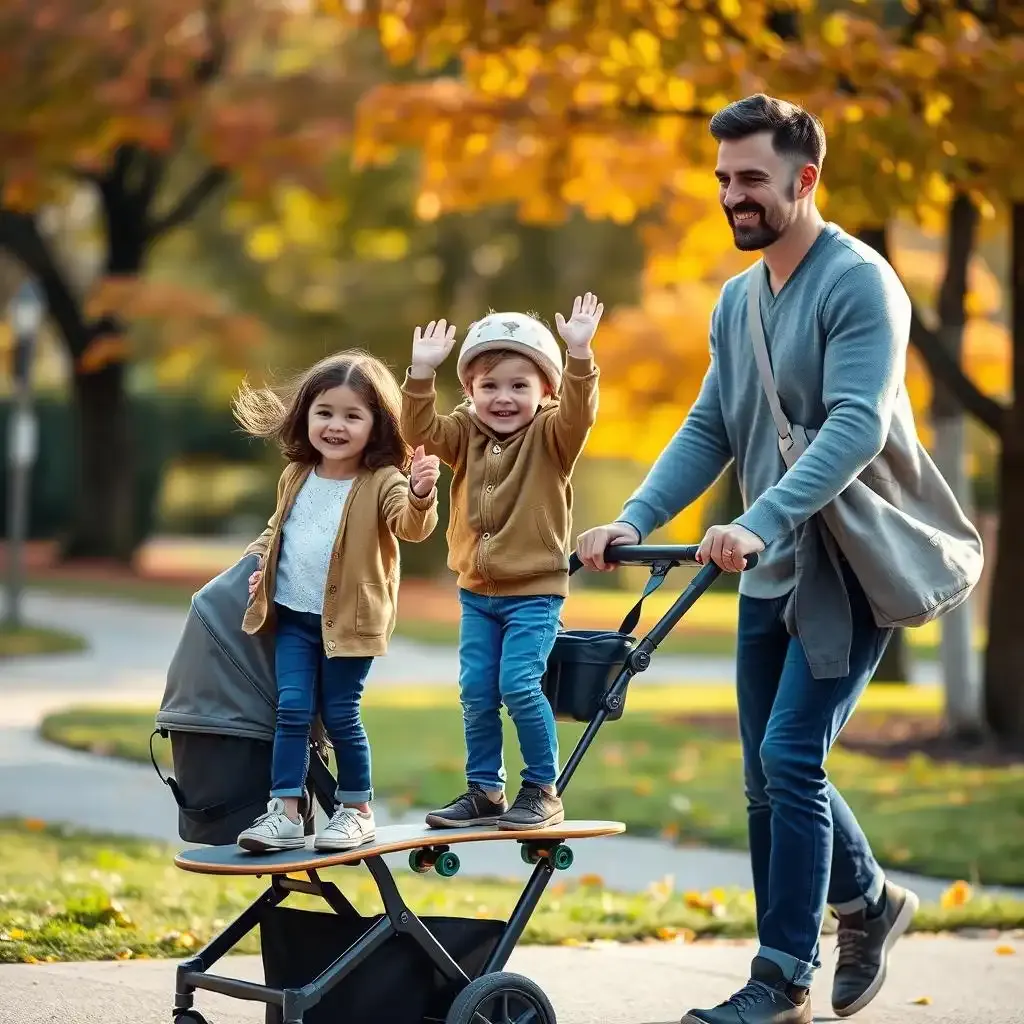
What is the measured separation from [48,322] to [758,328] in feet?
105

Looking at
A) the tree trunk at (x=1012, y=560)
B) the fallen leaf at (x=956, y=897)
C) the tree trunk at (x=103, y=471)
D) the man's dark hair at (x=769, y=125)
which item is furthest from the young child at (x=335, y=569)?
the tree trunk at (x=103, y=471)

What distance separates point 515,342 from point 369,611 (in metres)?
0.68

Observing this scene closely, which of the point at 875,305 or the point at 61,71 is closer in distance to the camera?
the point at 875,305

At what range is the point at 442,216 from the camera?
25203 millimetres

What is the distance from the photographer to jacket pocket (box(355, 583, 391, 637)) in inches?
173

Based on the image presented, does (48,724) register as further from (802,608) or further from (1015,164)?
(802,608)

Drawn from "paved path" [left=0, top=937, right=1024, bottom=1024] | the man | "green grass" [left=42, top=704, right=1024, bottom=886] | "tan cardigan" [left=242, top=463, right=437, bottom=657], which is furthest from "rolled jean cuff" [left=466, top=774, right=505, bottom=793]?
"green grass" [left=42, top=704, right=1024, bottom=886]

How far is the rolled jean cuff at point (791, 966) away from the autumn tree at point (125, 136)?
14.8 meters

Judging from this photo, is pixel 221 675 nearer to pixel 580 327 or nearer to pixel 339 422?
pixel 339 422

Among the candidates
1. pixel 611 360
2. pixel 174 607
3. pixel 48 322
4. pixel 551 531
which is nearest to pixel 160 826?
pixel 551 531

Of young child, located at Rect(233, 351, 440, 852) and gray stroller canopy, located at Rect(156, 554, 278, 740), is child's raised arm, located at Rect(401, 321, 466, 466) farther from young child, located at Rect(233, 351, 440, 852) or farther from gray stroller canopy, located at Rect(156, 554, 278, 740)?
gray stroller canopy, located at Rect(156, 554, 278, 740)

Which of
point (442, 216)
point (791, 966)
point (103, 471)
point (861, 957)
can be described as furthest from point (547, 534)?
point (103, 471)

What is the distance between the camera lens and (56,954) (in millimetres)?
5543

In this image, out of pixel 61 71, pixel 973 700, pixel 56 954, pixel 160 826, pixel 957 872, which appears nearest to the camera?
pixel 56 954
